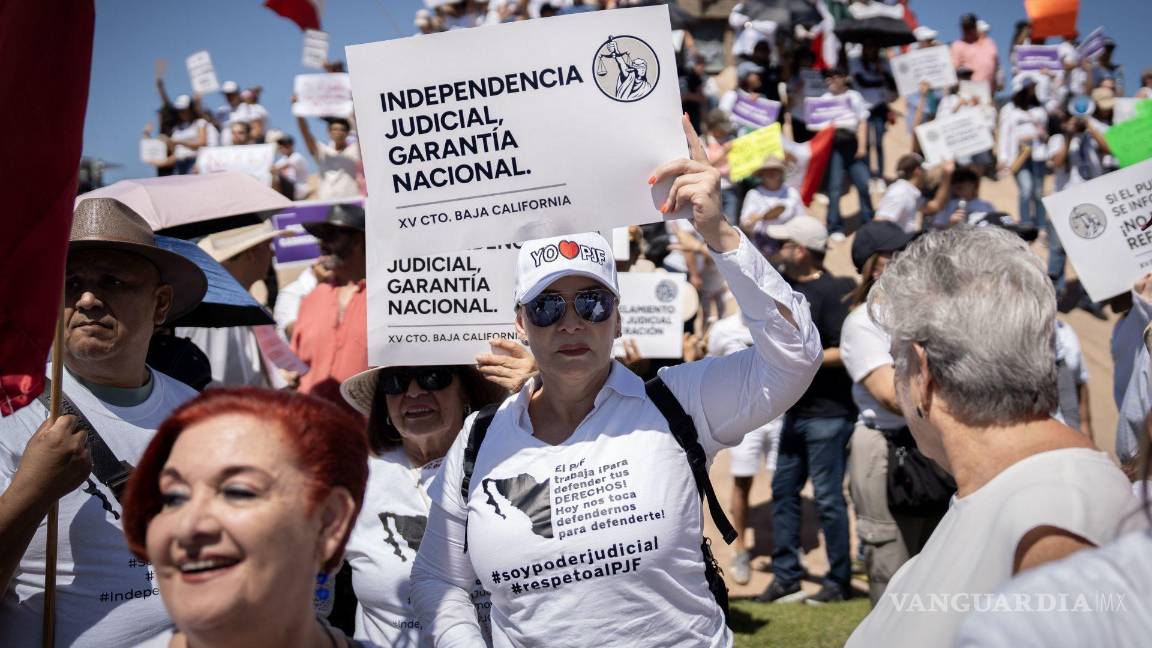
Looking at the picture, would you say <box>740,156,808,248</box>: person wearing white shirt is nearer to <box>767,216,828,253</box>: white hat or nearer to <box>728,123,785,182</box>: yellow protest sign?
<box>728,123,785,182</box>: yellow protest sign

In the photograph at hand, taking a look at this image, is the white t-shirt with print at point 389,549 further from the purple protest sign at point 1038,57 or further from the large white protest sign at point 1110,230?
the purple protest sign at point 1038,57

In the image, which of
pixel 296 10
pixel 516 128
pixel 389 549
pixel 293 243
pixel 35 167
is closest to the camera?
pixel 35 167

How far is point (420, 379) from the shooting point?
→ 12.7ft

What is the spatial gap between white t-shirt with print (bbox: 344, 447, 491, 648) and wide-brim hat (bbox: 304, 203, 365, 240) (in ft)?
8.78

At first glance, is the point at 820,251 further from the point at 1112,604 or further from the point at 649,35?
the point at 1112,604

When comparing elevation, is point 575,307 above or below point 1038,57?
below

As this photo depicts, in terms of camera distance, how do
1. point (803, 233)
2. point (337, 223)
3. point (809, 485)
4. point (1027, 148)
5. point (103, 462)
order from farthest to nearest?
point (1027, 148), point (809, 485), point (803, 233), point (337, 223), point (103, 462)

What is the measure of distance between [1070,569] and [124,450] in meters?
2.58

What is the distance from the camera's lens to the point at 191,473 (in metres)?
2.02

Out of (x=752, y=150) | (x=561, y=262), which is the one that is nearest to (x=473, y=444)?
(x=561, y=262)

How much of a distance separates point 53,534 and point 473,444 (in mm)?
1139

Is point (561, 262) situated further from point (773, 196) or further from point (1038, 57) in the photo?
point (1038, 57)

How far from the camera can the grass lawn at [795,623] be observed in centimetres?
614

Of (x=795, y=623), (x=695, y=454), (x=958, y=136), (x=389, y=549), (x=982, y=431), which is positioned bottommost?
(x=795, y=623)
